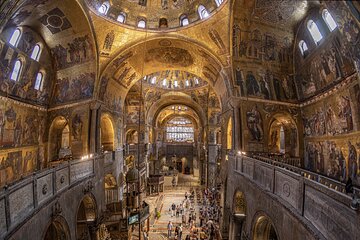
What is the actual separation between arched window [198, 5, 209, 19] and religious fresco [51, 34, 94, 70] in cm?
783

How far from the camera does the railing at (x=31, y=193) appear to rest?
6457mm

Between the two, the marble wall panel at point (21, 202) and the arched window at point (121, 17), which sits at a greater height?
the arched window at point (121, 17)

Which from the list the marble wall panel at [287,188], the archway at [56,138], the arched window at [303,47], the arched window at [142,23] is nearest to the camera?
the marble wall panel at [287,188]

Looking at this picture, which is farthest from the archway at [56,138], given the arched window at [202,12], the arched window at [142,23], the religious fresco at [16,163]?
the arched window at [202,12]

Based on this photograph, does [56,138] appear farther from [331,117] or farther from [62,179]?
[331,117]

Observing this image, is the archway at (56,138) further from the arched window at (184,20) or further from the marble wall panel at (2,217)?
the marble wall panel at (2,217)

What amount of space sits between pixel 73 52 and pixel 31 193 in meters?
12.3

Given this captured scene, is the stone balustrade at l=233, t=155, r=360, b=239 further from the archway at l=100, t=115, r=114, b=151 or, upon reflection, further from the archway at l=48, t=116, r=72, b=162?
the archway at l=48, t=116, r=72, b=162

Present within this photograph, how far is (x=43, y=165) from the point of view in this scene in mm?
18375

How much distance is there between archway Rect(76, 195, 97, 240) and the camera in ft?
51.4

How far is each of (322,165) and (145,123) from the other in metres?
24.3

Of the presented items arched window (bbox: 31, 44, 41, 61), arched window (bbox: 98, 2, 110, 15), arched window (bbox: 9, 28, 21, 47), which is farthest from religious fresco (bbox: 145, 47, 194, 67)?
arched window (bbox: 9, 28, 21, 47)

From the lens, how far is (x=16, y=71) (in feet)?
48.2

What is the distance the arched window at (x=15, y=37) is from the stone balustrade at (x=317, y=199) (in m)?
14.3
